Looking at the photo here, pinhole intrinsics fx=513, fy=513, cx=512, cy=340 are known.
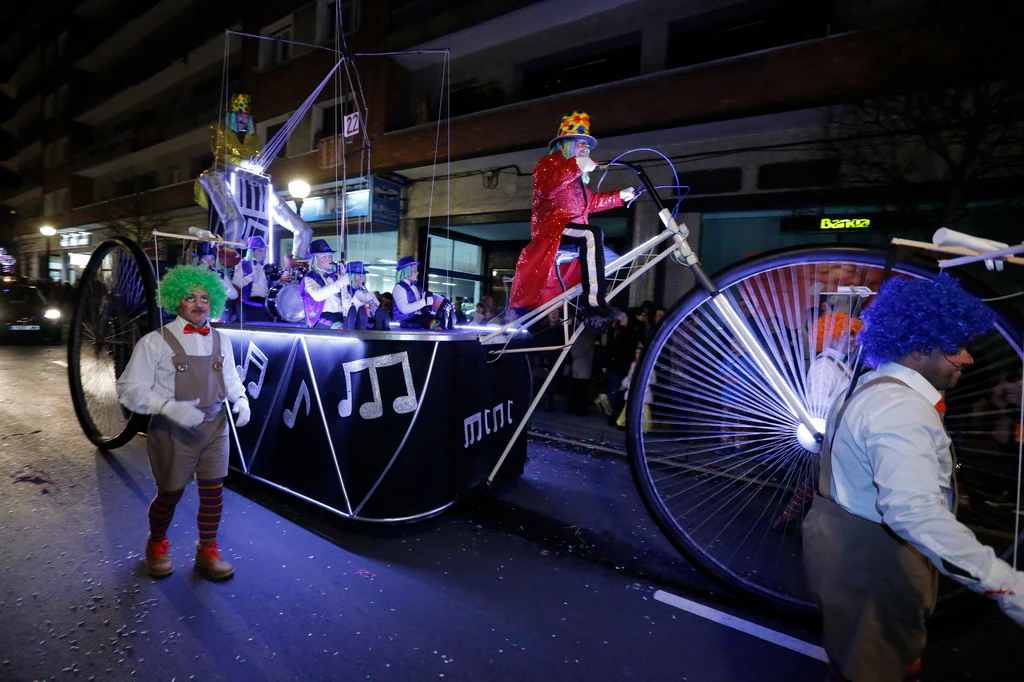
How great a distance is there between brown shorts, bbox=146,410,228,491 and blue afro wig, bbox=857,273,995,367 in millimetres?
3353

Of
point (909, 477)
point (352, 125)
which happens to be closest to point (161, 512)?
point (909, 477)

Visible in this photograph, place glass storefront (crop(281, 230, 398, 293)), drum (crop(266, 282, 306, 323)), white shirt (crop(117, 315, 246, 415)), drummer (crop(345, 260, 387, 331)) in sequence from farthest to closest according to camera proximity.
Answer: glass storefront (crop(281, 230, 398, 293)), drum (crop(266, 282, 306, 323)), drummer (crop(345, 260, 387, 331)), white shirt (crop(117, 315, 246, 415))

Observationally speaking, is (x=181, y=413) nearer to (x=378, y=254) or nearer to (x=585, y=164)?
(x=585, y=164)

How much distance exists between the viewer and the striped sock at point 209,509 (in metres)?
3.09

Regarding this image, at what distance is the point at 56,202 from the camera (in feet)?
98.5

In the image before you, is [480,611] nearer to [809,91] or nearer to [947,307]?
[947,307]

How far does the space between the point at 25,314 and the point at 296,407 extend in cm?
1490

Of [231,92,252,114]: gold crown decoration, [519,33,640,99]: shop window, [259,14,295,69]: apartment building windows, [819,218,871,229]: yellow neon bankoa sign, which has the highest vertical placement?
[259,14,295,69]: apartment building windows

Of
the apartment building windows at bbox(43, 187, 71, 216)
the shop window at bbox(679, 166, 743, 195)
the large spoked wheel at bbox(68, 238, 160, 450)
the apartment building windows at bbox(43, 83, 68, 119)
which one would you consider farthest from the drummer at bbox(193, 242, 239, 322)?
the apartment building windows at bbox(43, 83, 68, 119)

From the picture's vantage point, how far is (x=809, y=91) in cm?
755

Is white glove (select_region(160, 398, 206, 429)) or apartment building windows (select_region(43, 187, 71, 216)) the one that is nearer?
white glove (select_region(160, 398, 206, 429))

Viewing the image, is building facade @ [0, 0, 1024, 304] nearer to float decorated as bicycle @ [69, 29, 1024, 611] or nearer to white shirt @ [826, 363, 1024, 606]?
float decorated as bicycle @ [69, 29, 1024, 611]

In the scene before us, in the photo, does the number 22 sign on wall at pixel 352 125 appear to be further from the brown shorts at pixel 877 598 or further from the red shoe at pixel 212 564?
the brown shorts at pixel 877 598

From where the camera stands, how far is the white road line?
2.56 metres
